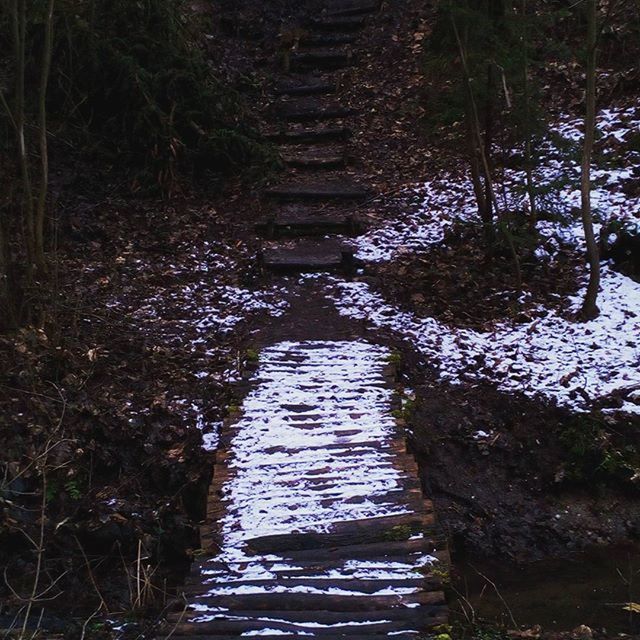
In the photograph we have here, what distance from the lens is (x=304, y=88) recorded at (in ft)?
37.4

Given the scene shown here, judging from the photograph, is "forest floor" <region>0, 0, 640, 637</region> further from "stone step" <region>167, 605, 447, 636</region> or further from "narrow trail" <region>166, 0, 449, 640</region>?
"stone step" <region>167, 605, 447, 636</region>

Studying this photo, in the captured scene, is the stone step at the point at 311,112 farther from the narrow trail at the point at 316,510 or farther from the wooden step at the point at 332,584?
the wooden step at the point at 332,584

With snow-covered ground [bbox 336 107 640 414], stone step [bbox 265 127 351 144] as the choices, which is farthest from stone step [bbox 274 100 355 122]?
snow-covered ground [bbox 336 107 640 414]

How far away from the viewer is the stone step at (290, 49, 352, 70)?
12.0 meters

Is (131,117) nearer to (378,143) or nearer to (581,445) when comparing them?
(378,143)

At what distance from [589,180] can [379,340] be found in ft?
8.71

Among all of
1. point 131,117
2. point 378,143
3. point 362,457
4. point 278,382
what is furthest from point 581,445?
point 131,117

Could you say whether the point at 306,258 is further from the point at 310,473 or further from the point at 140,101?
the point at 310,473

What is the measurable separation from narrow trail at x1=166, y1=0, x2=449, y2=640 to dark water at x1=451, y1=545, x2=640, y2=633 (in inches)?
25.9

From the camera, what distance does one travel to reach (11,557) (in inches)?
197

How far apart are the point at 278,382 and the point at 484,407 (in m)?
1.92

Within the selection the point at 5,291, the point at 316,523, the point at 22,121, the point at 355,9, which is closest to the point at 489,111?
the point at 22,121

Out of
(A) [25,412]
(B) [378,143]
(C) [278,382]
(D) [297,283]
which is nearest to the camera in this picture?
(A) [25,412]

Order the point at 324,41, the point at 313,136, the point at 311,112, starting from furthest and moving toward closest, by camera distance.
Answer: the point at 324,41, the point at 311,112, the point at 313,136
